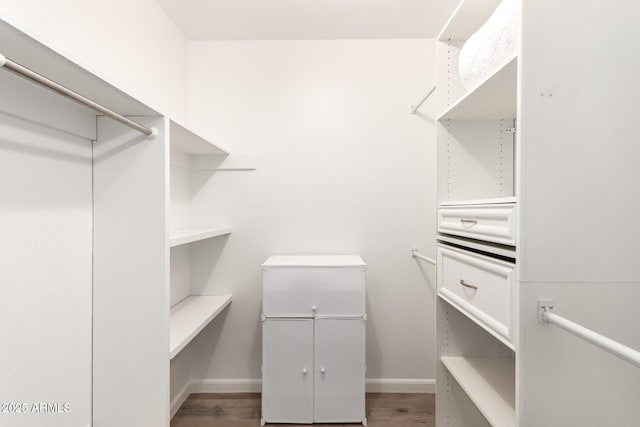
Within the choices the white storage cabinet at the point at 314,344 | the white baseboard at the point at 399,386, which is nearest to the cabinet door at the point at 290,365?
the white storage cabinet at the point at 314,344

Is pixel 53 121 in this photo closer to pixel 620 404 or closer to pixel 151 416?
pixel 151 416

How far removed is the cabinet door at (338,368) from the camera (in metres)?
1.78

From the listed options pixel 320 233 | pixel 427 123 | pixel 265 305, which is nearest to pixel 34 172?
pixel 265 305

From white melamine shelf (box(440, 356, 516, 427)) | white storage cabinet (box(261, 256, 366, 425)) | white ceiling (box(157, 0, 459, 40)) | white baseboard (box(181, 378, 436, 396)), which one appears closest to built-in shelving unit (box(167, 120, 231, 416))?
white baseboard (box(181, 378, 436, 396))

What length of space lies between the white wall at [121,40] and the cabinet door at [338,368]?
1.34 meters

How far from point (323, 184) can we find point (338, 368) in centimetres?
111

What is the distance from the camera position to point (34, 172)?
968mm

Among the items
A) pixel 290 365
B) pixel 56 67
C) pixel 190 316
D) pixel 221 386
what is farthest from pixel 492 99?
pixel 221 386

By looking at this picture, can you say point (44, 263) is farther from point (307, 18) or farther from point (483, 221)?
point (307, 18)

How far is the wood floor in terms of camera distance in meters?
1.83

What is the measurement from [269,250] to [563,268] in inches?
64.2

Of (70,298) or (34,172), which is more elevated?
(34,172)

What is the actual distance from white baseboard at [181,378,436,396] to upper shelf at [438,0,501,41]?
2034mm

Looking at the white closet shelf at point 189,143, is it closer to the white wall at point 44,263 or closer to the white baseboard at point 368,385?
the white wall at point 44,263
